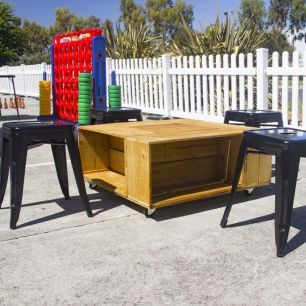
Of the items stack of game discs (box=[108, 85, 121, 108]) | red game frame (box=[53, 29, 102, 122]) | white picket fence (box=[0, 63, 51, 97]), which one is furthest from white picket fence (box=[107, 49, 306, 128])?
white picket fence (box=[0, 63, 51, 97])

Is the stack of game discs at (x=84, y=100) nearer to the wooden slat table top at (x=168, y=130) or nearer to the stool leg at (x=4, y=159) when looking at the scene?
the wooden slat table top at (x=168, y=130)

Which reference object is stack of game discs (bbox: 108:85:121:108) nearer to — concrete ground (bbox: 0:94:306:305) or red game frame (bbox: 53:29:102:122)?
red game frame (bbox: 53:29:102:122)

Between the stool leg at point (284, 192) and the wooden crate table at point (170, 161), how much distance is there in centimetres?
103

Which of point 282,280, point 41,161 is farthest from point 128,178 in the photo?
point 41,161

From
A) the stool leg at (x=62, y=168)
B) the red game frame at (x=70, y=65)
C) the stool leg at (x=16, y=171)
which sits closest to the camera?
the stool leg at (x=16, y=171)

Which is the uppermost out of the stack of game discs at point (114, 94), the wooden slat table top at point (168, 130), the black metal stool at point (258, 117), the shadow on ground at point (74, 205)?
the stack of game discs at point (114, 94)

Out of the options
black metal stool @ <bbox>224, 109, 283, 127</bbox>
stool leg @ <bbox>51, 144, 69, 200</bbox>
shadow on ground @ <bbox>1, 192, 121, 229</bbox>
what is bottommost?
shadow on ground @ <bbox>1, 192, 121, 229</bbox>

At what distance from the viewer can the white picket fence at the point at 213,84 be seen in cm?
722

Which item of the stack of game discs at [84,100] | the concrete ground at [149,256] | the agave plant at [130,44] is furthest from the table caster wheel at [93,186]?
the agave plant at [130,44]

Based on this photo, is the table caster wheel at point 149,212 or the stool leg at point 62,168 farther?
the stool leg at point 62,168

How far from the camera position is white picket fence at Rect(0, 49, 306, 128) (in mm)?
7218

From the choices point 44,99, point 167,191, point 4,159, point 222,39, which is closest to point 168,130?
point 167,191

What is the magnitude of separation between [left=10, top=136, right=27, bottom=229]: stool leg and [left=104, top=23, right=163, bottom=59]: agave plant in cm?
1147

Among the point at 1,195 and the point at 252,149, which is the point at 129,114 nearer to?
the point at 1,195
